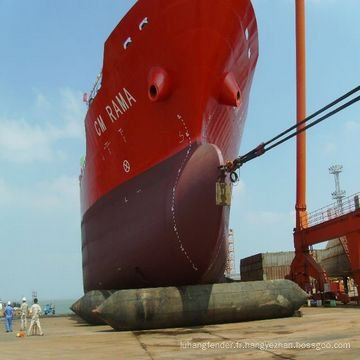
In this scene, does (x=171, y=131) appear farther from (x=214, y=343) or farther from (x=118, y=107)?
(x=214, y=343)

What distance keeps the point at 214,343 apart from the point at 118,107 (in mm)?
6756

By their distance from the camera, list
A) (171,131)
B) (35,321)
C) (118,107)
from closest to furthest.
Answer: (171,131) → (35,321) → (118,107)

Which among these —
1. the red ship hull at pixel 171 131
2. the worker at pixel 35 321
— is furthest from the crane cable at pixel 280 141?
the worker at pixel 35 321

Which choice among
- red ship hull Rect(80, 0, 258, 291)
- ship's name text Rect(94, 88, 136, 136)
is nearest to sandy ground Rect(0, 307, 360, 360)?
red ship hull Rect(80, 0, 258, 291)

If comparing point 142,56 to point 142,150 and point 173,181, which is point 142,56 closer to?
point 142,150

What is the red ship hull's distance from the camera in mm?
10711

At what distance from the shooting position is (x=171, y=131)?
11250 mm

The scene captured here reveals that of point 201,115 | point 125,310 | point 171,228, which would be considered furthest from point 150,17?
point 125,310

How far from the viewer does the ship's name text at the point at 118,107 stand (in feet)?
39.9

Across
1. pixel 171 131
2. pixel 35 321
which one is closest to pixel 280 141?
pixel 171 131

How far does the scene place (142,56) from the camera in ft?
38.5

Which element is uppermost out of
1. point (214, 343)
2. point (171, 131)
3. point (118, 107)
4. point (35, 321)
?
point (118, 107)

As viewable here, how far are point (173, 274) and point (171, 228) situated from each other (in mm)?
1118

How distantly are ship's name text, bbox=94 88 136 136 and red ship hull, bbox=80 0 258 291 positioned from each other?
0.03 m
